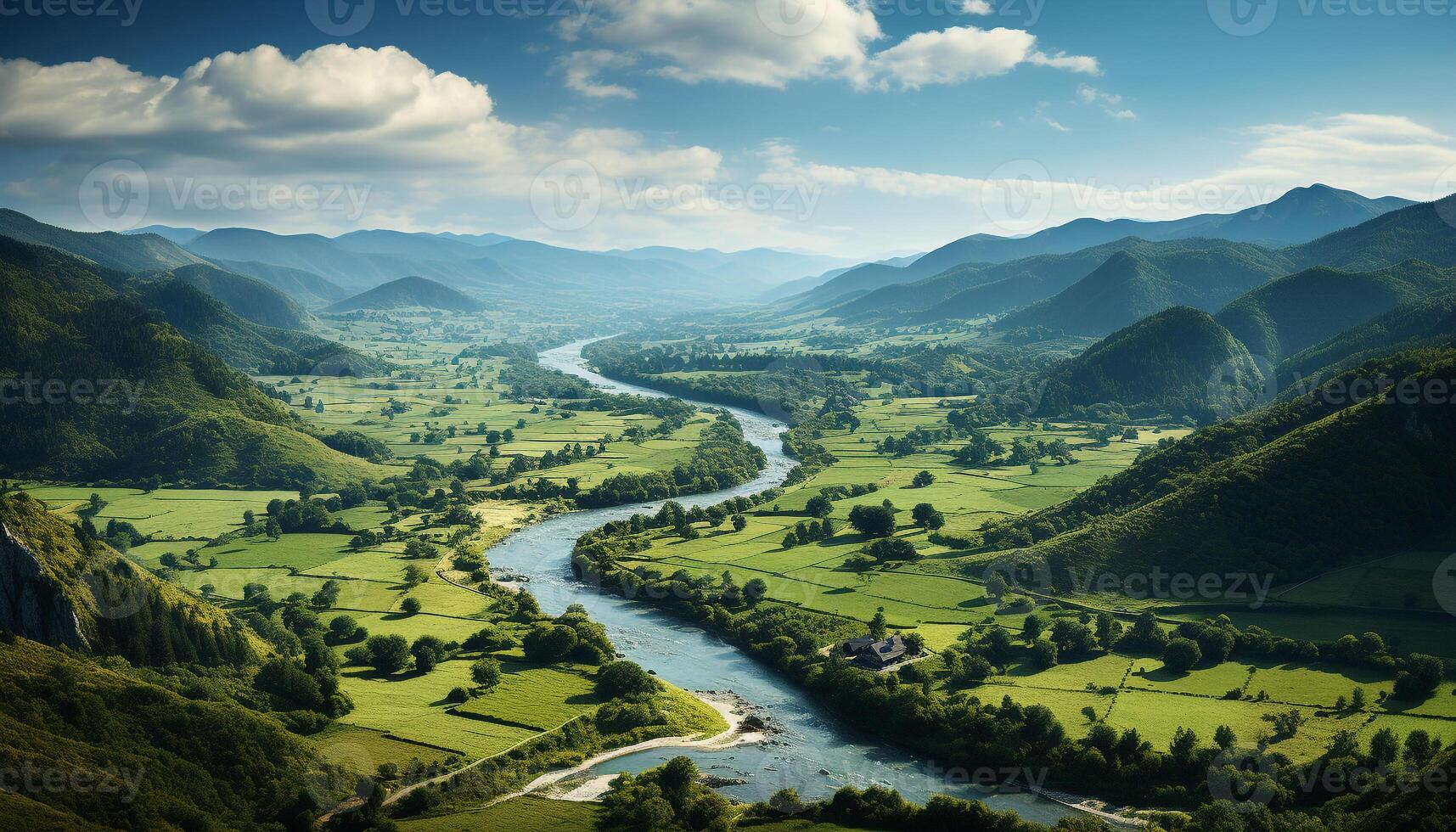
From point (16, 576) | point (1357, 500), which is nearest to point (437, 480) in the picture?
point (16, 576)

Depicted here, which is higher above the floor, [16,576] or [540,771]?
[16,576]

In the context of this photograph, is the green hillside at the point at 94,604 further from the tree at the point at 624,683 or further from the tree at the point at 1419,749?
the tree at the point at 1419,749

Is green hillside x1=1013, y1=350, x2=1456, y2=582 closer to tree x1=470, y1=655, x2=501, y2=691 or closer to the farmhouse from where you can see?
the farmhouse

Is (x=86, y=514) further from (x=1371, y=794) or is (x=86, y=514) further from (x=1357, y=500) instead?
(x=1357, y=500)

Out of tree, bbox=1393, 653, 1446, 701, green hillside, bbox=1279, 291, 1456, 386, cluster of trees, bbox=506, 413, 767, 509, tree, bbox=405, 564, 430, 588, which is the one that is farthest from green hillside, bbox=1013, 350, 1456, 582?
cluster of trees, bbox=506, 413, 767, 509

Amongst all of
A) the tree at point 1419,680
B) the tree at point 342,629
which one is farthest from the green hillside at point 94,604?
the tree at point 1419,680
